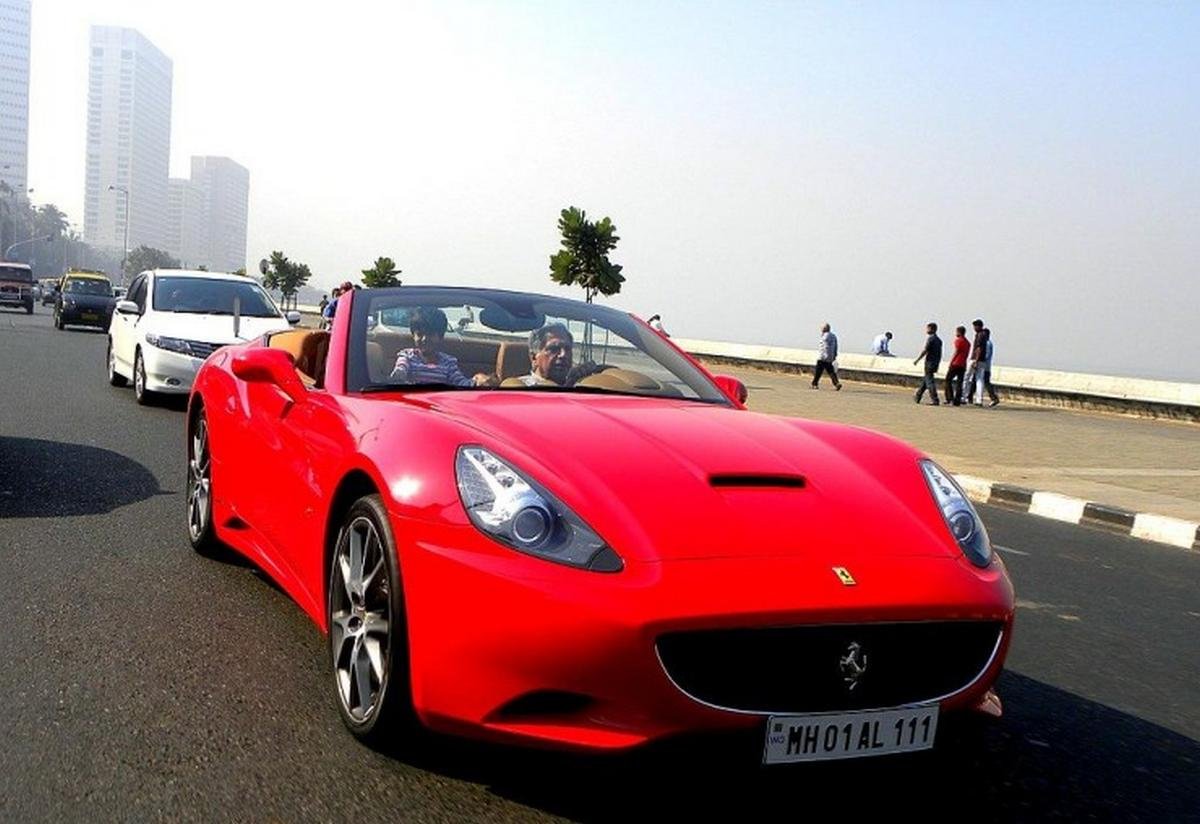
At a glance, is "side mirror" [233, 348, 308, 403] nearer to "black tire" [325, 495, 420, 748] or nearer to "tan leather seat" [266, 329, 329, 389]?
"tan leather seat" [266, 329, 329, 389]

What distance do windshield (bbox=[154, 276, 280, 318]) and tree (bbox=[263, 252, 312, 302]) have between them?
73770 mm

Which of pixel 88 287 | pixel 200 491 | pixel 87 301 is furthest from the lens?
pixel 88 287

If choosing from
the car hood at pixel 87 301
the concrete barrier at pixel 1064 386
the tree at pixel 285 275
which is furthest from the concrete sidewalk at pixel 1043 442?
the tree at pixel 285 275

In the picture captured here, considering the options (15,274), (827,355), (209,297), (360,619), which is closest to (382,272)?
(15,274)

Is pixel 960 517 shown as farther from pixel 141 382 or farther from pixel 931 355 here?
pixel 931 355

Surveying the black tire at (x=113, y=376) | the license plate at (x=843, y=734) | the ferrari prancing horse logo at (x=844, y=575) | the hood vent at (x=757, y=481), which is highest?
the hood vent at (x=757, y=481)

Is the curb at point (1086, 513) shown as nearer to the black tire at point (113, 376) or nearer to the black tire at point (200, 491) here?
the black tire at point (200, 491)

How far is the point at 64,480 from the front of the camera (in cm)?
765

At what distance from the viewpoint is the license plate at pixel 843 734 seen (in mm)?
2637

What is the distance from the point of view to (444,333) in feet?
14.3

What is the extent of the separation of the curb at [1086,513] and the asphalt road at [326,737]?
320 centimetres

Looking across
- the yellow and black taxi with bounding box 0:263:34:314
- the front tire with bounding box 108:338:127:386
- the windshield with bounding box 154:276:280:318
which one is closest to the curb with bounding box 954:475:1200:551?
the windshield with bounding box 154:276:280:318

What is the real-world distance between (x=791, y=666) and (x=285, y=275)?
87388 mm

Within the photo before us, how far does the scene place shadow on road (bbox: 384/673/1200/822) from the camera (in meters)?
2.68
